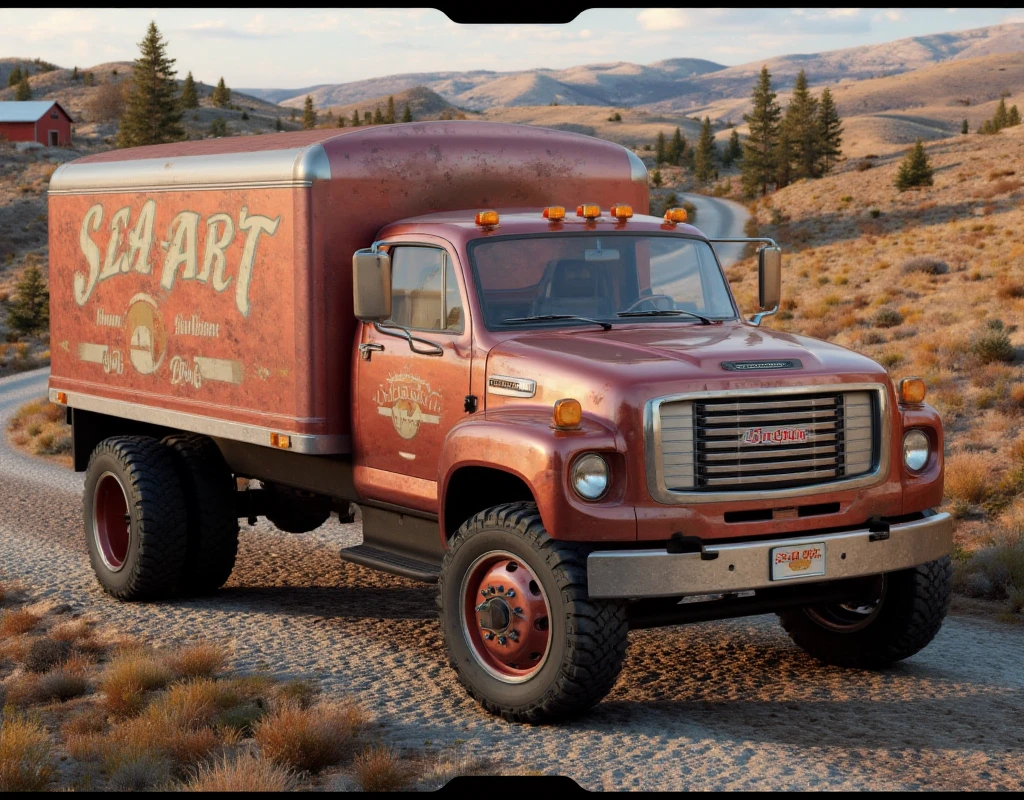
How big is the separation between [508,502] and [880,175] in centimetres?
5970

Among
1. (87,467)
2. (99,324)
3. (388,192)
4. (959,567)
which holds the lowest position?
(959,567)

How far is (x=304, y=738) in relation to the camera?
19.3 ft

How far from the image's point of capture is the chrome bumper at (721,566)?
610 centimetres

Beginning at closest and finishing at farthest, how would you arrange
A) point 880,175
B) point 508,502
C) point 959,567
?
point 508,502
point 959,567
point 880,175

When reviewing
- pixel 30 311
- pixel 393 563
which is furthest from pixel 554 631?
pixel 30 311

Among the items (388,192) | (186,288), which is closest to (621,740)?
(388,192)

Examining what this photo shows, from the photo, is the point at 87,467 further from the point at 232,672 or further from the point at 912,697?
the point at 912,697

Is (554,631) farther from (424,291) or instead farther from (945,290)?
(945,290)

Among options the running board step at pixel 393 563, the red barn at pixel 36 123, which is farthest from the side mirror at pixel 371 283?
the red barn at pixel 36 123

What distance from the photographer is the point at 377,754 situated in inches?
225

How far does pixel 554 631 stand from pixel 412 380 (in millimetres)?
1935

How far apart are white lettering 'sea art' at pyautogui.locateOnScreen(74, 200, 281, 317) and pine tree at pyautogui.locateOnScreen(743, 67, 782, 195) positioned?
241 ft

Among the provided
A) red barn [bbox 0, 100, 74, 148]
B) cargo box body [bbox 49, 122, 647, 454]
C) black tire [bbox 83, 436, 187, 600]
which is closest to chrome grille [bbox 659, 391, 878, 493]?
cargo box body [bbox 49, 122, 647, 454]

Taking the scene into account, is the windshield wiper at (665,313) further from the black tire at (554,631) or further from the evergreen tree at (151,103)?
the evergreen tree at (151,103)
